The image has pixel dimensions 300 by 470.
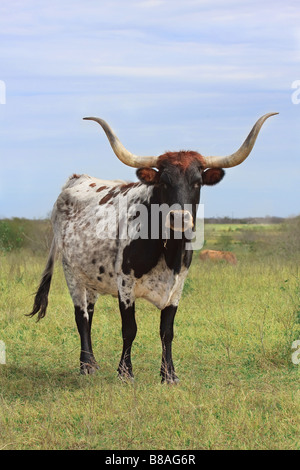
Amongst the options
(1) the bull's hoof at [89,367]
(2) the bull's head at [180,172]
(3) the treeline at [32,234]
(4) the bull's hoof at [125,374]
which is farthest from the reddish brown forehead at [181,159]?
(3) the treeline at [32,234]

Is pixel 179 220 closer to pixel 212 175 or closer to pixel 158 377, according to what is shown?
pixel 212 175

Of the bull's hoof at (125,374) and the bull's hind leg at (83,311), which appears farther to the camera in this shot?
the bull's hind leg at (83,311)

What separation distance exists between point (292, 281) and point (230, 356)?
14.6 feet

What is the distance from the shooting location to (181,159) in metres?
6.39

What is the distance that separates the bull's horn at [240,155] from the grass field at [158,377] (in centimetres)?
209

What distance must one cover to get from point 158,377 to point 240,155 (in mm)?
2417

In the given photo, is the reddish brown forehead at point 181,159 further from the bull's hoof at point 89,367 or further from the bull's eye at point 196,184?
the bull's hoof at point 89,367

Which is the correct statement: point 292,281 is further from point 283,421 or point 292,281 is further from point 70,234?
point 283,421

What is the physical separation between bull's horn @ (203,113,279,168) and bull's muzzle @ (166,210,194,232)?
2.48 ft

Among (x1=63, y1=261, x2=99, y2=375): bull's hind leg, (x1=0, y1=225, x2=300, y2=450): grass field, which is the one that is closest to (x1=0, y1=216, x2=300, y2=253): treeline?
(x1=0, y1=225, x2=300, y2=450): grass field

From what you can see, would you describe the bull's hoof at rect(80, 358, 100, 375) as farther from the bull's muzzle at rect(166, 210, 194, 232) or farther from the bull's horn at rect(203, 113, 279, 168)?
the bull's horn at rect(203, 113, 279, 168)

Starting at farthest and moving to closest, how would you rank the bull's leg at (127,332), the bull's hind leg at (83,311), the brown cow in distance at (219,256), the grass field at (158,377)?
the brown cow in distance at (219,256)
the bull's hind leg at (83,311)
the bull's leg at (127,332)
the grass field at (158,377)

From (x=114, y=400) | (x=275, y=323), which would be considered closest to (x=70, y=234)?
(x=114, y=400)

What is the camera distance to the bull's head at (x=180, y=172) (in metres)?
6.14
